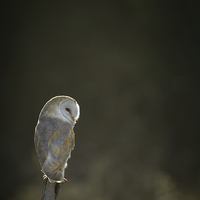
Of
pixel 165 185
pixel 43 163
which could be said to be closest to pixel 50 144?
pixel 43 163

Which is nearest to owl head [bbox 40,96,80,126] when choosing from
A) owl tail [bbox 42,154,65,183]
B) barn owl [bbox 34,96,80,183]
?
barn owl [bbox 34,96,80,183]

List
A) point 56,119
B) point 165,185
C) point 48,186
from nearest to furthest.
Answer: point 48,186, point 56,119, point 165,185

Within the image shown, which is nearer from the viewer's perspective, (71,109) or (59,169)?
(59,169)

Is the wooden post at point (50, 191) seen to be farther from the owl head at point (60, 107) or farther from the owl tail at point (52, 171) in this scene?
the owl head at point (60, 107)

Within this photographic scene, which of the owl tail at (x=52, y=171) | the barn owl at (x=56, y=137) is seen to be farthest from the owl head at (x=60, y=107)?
the owl tail at (x=52, y=171)

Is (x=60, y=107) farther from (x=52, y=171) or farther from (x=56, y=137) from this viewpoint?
(x=52, y=171)

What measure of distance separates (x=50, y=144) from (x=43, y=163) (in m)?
0.06

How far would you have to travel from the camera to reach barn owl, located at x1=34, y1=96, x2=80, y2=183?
0.57 meters

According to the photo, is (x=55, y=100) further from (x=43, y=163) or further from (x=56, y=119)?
(x=43, y=163)

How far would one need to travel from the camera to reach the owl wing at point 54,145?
0.57m

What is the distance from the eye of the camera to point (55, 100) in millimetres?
659

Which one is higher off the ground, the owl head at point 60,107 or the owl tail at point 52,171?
the owl head at point 60,107

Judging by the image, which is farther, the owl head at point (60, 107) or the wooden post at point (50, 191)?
the owl head at point (60, 107)

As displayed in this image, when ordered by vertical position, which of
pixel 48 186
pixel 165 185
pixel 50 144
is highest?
pixel 165 185
